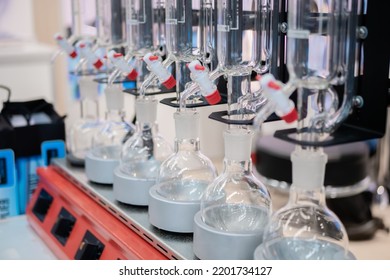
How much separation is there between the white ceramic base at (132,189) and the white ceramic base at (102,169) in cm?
13

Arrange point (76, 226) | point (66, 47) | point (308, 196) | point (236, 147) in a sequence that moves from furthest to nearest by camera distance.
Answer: point (66, 47) → point (76, 226) → point (236, 147) → point (308, 196)

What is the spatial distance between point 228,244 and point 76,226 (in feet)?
1.82

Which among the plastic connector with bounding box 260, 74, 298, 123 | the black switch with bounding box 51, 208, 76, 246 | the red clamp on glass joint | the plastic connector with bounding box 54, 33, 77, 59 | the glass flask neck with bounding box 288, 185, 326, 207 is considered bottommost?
the black switch with bounding box 51, 208, 76, 246

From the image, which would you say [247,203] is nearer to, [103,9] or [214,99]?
[214,99]

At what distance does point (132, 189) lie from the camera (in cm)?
127

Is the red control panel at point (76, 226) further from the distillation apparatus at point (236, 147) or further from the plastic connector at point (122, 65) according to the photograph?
the plastic connector at point (122, 65)

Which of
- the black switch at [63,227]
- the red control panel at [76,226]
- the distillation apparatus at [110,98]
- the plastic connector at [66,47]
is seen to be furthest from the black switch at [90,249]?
the plastic connector at [66,47]

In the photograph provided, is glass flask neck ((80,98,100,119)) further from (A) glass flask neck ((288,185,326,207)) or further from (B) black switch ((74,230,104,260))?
(A) glass flask neck ((288,185,326,207))

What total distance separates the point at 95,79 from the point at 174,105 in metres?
0.47

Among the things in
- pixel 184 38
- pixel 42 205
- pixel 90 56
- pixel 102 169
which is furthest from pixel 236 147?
pixel 42 205

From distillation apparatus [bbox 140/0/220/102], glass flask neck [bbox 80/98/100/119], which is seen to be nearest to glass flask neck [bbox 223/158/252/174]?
distillation apparatus [bbox 140/0/220/102]

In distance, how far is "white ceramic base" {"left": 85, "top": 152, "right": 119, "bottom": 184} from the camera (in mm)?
1432

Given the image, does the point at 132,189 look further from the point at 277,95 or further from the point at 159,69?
the point at 277,95

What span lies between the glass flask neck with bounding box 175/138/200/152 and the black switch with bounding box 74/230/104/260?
287 millimetres
